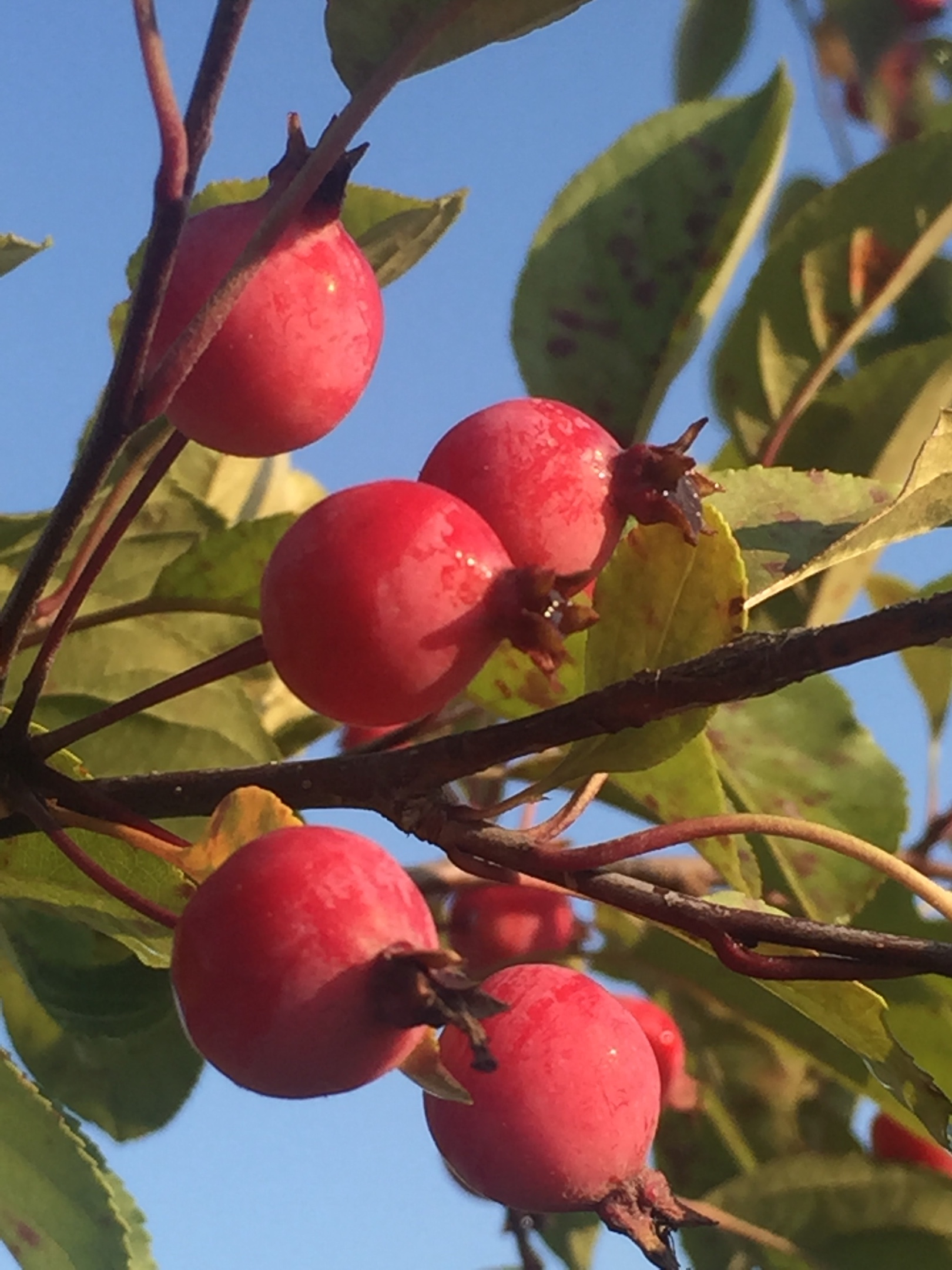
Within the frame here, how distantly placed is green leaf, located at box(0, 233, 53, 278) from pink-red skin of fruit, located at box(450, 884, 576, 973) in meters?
0.73

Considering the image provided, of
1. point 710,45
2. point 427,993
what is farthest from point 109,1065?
point 710,45

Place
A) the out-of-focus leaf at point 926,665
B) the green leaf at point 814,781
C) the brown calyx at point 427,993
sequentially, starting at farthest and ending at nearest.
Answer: the out-of-focus leaf at point 926,665, the green leaf at point 814,781, the brown calyx at point 427,993

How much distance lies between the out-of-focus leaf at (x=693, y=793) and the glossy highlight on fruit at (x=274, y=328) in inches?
11.7

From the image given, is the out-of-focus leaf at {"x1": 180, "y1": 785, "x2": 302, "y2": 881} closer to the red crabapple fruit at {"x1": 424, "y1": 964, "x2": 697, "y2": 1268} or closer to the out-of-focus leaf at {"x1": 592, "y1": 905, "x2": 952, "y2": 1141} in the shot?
the red crabapple fruit at {"x1": 424, "y1": 964, "x2": 697, "y2": 1268}

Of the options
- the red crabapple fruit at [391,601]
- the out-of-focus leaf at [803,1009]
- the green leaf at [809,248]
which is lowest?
the out-of-focus leaf at [803,1009]

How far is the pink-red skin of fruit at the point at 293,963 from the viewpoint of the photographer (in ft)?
1.62

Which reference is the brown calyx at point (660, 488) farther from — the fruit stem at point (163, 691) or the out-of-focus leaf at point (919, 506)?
the fruit stem at point (163, 691)

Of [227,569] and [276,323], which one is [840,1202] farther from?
[276,323]

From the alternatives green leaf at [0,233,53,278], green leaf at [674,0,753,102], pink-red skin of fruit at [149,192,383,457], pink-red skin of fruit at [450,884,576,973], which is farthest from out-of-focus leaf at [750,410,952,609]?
green leaf at [674,0,753,102]

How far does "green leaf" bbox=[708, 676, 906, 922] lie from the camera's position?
974 mm

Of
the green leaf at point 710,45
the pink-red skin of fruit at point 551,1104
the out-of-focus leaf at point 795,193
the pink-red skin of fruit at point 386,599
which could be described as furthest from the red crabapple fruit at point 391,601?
the green leaf at point 710,45

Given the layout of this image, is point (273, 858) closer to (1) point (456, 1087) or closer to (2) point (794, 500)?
(1) point (456, 1087)

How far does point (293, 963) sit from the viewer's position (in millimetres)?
496

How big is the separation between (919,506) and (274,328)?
36cm
